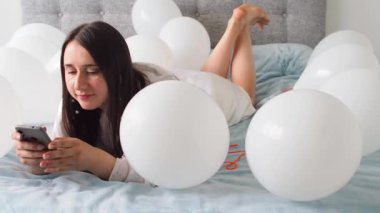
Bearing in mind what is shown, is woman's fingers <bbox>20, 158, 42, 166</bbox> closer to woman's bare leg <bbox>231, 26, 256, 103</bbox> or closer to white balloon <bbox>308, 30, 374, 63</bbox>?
woman's bare leg <bbox>231, 26, 256, 103</bbox>

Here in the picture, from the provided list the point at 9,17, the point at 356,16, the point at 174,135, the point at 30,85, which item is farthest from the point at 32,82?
the point at 356,16

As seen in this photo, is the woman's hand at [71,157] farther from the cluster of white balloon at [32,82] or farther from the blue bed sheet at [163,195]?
the cluster of white balloon at [32,82]

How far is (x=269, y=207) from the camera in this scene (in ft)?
2.43

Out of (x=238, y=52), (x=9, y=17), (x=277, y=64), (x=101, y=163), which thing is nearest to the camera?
(x=101, y=163)

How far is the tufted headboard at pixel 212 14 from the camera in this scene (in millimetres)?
1971

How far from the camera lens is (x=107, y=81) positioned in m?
0.98

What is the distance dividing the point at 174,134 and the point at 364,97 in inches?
14.6

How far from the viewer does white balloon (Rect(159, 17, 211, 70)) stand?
1.56 m

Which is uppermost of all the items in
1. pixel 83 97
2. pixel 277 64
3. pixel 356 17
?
pixel 83 97

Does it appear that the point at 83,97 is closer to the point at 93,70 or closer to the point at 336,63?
the point at 93,70

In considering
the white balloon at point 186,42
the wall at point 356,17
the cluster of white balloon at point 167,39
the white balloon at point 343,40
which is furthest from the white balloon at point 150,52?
the wall at point 356,17

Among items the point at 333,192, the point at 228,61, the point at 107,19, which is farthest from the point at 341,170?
the point at 107,19

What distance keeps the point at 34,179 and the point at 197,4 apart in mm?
1331

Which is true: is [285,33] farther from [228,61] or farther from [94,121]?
[94,121]
